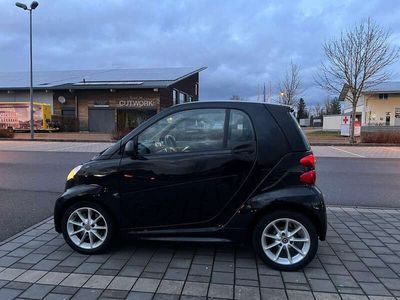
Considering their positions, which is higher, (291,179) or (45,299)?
(291,179)

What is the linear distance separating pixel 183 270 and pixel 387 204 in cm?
490

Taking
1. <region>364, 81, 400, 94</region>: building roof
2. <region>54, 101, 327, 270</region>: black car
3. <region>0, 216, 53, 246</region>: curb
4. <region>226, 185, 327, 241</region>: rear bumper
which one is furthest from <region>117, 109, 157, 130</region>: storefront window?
<region>226, 185, 327, 241</region>: rear bumper

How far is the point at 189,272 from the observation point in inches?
158

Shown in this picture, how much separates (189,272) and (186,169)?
1037 millimetres

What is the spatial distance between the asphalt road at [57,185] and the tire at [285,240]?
3.30 metres

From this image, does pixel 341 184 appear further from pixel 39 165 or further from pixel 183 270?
pixel 39 165

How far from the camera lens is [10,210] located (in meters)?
6.58

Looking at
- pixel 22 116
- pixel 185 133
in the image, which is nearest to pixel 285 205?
pixel 185 133

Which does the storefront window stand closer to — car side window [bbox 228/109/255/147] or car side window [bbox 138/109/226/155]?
car side window [bbox 138/109/226/155]

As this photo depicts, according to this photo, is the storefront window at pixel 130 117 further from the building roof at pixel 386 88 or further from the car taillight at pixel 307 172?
the car taillight at pixel 307 172

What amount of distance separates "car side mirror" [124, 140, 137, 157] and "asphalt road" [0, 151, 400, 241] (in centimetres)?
219

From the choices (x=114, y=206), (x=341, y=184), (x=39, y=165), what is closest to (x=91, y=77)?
(x=39, y=165)

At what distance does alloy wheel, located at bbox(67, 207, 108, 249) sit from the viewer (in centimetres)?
448

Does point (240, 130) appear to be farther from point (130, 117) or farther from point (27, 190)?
point (130, 117)
